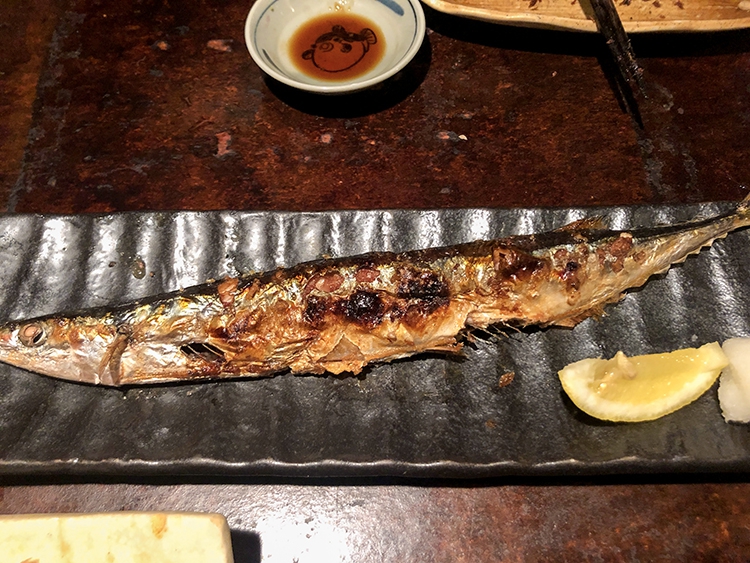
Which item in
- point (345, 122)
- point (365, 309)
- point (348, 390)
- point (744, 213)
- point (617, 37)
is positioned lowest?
point (348, 390)

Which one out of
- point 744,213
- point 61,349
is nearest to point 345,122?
point 61,349

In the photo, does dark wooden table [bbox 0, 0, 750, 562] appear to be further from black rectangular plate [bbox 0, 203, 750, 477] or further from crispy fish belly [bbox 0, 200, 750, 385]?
crispy fish belly [bbox 0, 200, 750, 385]

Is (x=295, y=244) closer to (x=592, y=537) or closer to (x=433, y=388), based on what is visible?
(x=433, y=388)

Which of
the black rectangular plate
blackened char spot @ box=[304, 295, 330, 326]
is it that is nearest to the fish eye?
the black rectangular plate

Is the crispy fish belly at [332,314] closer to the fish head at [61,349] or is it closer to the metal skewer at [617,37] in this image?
the fish head at [61,349]

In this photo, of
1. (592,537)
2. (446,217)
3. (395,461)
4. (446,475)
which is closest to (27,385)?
(395,461)

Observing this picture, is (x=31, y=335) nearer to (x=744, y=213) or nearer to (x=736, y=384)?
(x=736, y=384)
